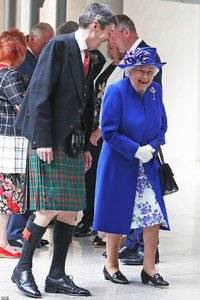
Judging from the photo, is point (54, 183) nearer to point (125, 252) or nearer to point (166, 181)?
point (166, 181)

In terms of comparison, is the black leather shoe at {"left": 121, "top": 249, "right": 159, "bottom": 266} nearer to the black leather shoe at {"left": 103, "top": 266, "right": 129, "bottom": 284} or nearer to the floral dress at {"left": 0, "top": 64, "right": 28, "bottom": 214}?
the black leather shoe at {"left": 103, "top": 266, "right": 129, "bottom": 284}

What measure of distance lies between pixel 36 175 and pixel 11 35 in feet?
5.55

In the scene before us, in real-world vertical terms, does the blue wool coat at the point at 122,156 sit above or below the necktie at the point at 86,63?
below

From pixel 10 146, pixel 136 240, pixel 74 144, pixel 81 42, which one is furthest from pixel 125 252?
pixel 81 42

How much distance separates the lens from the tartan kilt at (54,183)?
5.13 m

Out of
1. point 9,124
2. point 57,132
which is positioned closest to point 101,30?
point 57,132

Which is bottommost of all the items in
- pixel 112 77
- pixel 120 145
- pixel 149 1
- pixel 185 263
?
pixel 185 263

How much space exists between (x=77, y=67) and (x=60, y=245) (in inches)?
46.5

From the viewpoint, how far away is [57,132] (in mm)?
5109

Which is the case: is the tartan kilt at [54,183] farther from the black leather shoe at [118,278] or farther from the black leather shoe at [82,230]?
the black leather shoe at [82,230]

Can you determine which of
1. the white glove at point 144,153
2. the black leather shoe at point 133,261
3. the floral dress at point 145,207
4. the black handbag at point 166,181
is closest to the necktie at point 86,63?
the white glove at point 144,153

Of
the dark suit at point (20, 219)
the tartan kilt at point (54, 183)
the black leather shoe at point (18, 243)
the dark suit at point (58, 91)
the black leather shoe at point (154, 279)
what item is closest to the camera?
the dark suit at point (58, 91)

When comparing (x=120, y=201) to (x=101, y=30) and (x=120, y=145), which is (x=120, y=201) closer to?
(x=120, y=145)

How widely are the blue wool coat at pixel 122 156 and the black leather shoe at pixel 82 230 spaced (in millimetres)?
2045
